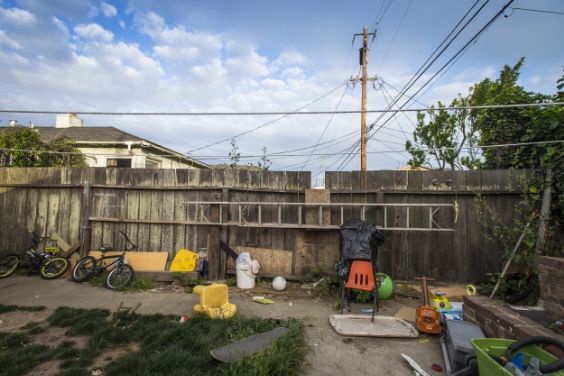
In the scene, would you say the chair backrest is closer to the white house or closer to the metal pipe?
the metal pipe

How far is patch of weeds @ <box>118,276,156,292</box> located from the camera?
5.02 metres

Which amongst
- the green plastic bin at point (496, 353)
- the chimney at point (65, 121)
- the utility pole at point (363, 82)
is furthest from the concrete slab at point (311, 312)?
the chimney at point (65, 121)

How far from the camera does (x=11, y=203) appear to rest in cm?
625

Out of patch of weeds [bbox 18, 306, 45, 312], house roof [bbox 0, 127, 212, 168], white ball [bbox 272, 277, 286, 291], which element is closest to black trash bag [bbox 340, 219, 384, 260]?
white ball [bbox 272, 277, 286, 291]

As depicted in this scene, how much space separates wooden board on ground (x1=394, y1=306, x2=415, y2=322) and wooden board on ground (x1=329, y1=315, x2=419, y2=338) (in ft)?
0.52

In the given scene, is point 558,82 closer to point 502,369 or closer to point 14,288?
point 502,369

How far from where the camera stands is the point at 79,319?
12.2ft

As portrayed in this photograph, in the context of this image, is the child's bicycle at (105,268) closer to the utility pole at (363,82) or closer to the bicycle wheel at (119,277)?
the bicycle wheel at (119,277)

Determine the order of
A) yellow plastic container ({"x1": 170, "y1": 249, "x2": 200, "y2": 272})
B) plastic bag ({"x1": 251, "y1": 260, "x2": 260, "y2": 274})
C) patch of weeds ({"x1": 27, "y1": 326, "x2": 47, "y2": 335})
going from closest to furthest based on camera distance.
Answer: patch of weeds ({"x1": 27, "y1": 326, "x2": 47, "y2": 335}), plastic bag ({"x1": 251, "y1": 260, "x2": 260, "y2": 274}), yellow plastic container ({"x1": 170, "y1": 249, "x2": 200, "y2": 272})

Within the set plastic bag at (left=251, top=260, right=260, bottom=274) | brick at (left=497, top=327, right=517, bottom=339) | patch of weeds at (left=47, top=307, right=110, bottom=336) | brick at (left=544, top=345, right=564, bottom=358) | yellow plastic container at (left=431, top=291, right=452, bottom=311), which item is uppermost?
brick at (left=544, top=345, right=564, bottom=358)

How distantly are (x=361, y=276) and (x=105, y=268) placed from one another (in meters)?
4.76

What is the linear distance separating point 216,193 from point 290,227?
1.64m

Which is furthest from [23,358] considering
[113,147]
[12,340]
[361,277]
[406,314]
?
[113,147]

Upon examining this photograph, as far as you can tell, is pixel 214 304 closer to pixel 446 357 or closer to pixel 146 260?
pixel 146 260
